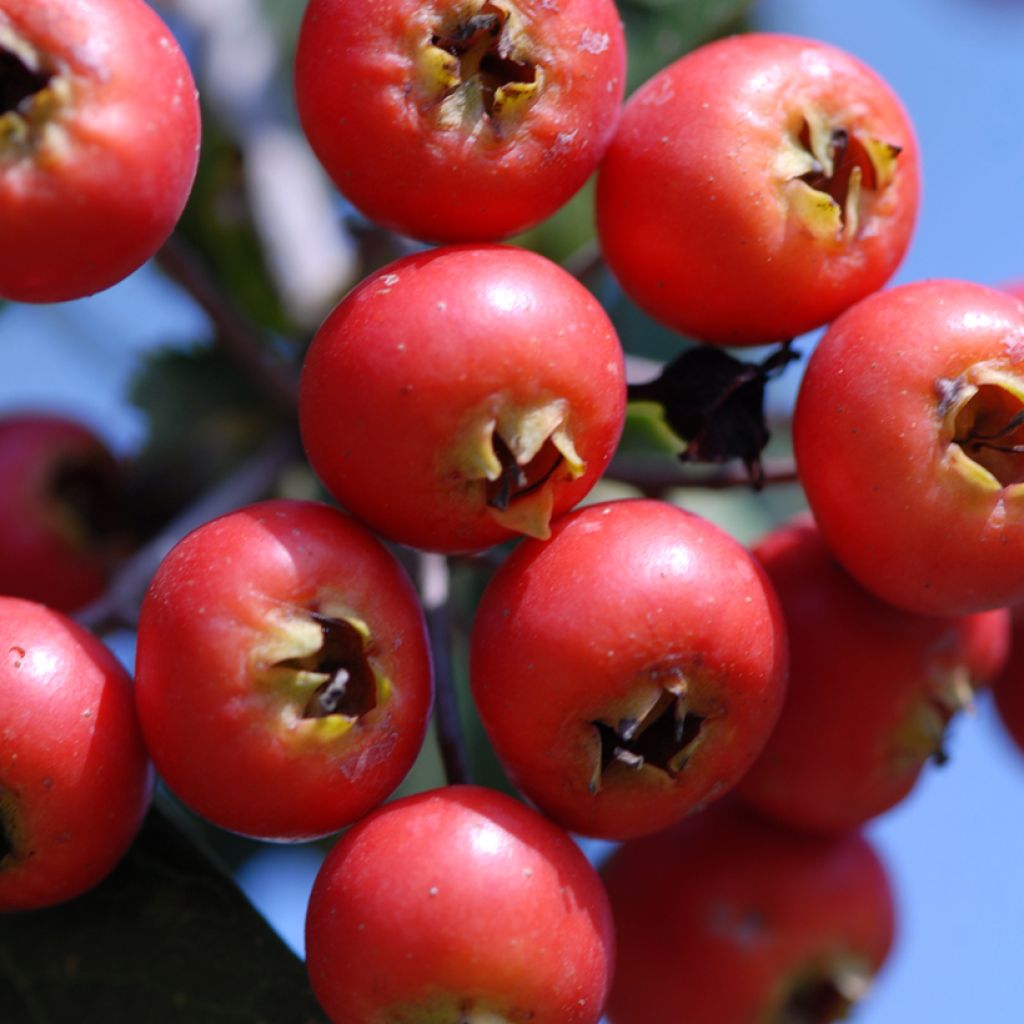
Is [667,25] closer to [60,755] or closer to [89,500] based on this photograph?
[89,500]

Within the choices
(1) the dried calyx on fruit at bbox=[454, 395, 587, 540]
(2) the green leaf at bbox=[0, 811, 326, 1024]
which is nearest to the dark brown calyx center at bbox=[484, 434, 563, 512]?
(1) the dried calyx on fruit at bbox=[454, 395, 587, 540]

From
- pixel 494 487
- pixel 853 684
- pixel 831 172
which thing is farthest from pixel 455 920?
pixel 831 172

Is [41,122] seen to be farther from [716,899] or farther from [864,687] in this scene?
[716,899]

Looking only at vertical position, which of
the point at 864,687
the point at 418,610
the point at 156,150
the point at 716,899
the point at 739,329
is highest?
the point at 156,150

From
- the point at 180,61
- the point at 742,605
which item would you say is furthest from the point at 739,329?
the point at 180,61

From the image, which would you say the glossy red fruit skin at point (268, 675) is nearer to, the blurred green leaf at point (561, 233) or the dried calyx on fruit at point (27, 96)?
the dried calyx on fruit at point (27, 96)

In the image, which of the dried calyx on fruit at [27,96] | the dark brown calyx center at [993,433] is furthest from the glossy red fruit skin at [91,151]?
the dark brown calyx center at [993,433]

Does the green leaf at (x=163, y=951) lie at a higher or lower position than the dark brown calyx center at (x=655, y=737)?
lower
